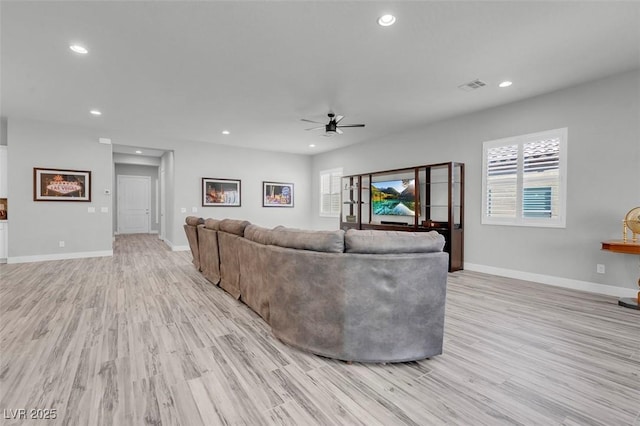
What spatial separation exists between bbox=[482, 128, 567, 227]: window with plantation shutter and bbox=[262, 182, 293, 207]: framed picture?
5702mm

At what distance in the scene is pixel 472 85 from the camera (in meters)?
4.01

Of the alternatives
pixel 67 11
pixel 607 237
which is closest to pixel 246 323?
pixel 67 11

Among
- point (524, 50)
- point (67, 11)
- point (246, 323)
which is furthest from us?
point (524, 50)

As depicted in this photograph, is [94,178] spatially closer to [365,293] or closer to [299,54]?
[299,54]

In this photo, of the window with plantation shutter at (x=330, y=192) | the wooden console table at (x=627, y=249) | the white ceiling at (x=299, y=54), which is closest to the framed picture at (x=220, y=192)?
the window with plantation shutter at (x=330, y=192)

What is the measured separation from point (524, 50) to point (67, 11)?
4495 millimetres

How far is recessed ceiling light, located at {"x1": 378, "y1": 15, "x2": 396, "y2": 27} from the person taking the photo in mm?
2584

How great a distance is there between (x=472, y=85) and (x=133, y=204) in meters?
11.8

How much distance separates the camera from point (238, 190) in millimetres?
8250

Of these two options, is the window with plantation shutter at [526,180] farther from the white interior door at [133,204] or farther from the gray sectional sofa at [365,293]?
the white interior door at [133,204]

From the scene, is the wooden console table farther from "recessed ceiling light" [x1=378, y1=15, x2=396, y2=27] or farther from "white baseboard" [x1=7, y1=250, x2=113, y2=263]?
"white baseboard" [x1=7, y1=250, x2=113, y2=263]


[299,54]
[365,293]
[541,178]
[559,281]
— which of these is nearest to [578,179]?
[541,178]

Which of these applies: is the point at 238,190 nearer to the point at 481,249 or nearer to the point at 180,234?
the point at 180,234

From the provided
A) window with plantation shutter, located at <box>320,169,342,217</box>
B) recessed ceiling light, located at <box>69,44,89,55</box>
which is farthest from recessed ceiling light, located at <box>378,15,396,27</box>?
window with plantation shutter, located at <box>320,169,342,217</box>
